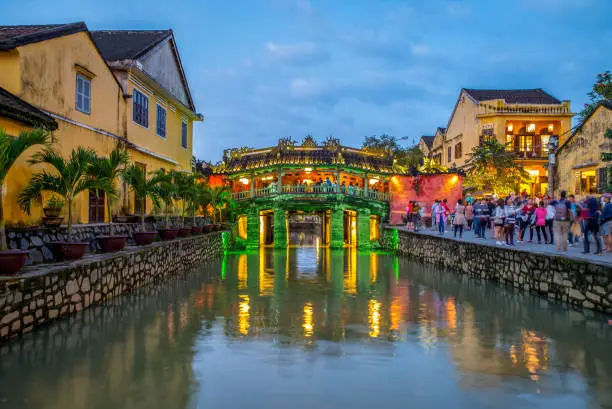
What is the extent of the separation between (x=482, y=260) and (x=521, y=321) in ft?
21.0

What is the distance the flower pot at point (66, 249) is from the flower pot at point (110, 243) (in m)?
1.60

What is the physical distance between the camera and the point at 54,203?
11.9 meters

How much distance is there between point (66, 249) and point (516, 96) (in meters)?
38.2

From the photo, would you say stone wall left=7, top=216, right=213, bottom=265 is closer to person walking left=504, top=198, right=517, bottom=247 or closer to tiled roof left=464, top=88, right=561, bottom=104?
person walking left=504, top=198, right=517, bottom=247

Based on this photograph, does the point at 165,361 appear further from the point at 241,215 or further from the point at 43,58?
the point at 241,215

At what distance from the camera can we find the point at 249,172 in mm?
32969

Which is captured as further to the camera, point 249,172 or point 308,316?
point 249,172

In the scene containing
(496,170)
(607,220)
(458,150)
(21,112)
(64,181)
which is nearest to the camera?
(21,112)

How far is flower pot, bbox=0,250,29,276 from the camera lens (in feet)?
23.9

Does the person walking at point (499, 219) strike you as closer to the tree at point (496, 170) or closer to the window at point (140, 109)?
the window at point (140, 109)

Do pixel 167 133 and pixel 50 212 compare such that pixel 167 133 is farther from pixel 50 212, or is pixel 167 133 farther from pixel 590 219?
pixel 590 219

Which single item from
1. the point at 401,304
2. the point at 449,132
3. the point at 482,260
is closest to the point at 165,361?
the point at 401,304

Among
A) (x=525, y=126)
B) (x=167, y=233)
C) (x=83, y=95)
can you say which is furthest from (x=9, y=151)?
(x=525, y=126)

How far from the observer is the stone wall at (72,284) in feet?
22.9
